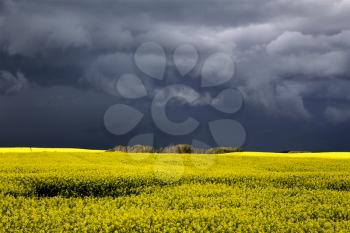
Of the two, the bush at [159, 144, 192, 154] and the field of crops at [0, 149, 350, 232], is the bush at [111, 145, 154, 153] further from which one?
the field of crops at [0, 149, 350, 232]

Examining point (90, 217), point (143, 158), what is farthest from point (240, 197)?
point (143, 158)

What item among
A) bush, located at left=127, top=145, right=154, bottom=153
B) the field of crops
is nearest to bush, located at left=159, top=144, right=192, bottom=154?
bush, located at left=127, top=145, right=154, bottom=153

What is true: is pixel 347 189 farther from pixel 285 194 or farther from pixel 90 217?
pixel 90 217

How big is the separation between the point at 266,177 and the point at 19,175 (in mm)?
15230

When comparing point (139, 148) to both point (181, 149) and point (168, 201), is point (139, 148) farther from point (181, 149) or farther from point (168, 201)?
point (168, 201)

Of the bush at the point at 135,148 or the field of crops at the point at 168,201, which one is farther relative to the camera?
the bush at the point at 135,148

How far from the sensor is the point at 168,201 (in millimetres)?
20438

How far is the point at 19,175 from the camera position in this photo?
27000 mm

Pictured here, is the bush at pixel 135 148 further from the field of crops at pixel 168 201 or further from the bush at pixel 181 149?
the field of crops at pixel 168 201

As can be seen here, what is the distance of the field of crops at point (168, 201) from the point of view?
633 inches

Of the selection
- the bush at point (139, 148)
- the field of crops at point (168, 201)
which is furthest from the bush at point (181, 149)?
the field of crops at point (168, 201)

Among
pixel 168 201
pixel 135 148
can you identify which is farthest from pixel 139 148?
pixel 168 201

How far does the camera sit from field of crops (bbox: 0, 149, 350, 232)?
1608cm

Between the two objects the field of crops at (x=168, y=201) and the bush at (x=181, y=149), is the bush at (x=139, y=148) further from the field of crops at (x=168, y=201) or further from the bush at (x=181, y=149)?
the field of crops at (x=168, y=201)
